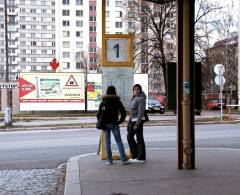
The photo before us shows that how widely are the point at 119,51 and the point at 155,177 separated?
3.95m

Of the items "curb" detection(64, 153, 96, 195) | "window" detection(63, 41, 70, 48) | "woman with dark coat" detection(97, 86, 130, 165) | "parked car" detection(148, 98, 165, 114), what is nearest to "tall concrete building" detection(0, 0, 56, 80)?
"window" detection(63, 41, 70, 48)

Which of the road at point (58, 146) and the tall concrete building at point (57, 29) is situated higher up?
the tall concrete building at point (57, 29)

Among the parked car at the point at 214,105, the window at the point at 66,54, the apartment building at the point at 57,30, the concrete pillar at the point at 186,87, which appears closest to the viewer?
the concrete pillar at the point at 186,87

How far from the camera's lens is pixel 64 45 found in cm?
13112

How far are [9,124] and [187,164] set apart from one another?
61.0 ft

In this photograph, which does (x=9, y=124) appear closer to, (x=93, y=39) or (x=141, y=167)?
(x=141, y=167)

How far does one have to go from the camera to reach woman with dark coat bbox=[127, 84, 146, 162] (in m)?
10.9

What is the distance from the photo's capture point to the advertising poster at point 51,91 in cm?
4025

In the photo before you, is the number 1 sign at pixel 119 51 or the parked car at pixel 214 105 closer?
the number 1 sign at pixel 119 51

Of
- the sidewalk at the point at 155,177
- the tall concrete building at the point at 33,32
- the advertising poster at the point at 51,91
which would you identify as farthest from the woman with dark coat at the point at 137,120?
the tall concrete building at the point at 33,32

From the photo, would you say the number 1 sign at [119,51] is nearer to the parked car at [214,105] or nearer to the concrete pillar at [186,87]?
the concrete pillar at [186,87]

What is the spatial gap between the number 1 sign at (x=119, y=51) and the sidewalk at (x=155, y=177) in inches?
90.7

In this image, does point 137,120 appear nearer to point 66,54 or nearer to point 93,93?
point 93,93

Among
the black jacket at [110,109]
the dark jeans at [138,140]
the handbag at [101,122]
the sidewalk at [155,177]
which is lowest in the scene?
the sidewalk at [155,177]
